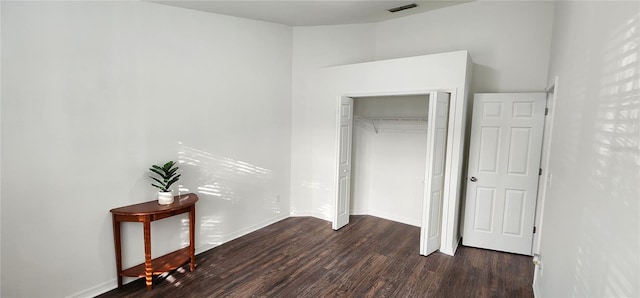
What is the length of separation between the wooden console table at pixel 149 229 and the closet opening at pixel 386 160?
81.6 inches

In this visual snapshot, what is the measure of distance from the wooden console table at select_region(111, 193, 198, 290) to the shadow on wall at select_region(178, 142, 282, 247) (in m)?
0.35

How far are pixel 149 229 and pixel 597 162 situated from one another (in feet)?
10.8

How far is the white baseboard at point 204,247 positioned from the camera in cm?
263

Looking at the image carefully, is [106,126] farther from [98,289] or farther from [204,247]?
[204,247]

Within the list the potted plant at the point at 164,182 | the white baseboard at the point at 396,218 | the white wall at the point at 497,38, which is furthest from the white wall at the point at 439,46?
the potted plant at the point at 164,182

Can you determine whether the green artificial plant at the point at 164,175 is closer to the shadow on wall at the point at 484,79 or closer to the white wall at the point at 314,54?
the white wall at the point at 314,54

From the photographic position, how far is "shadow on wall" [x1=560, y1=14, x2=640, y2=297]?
104cm

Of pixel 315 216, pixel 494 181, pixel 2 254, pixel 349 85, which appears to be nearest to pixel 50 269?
pixel 2 254

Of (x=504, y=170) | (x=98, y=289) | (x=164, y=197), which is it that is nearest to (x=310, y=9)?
(x=164, y=197)

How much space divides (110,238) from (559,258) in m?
3.75

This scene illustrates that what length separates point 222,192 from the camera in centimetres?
373

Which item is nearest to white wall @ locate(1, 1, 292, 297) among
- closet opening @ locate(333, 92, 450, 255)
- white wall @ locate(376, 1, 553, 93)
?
closet opening @ locate(333, 92, 450, 255)

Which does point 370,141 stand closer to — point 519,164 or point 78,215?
point 519,164

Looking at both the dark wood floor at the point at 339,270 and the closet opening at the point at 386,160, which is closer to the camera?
the dark wood floor at the point at 339,270
